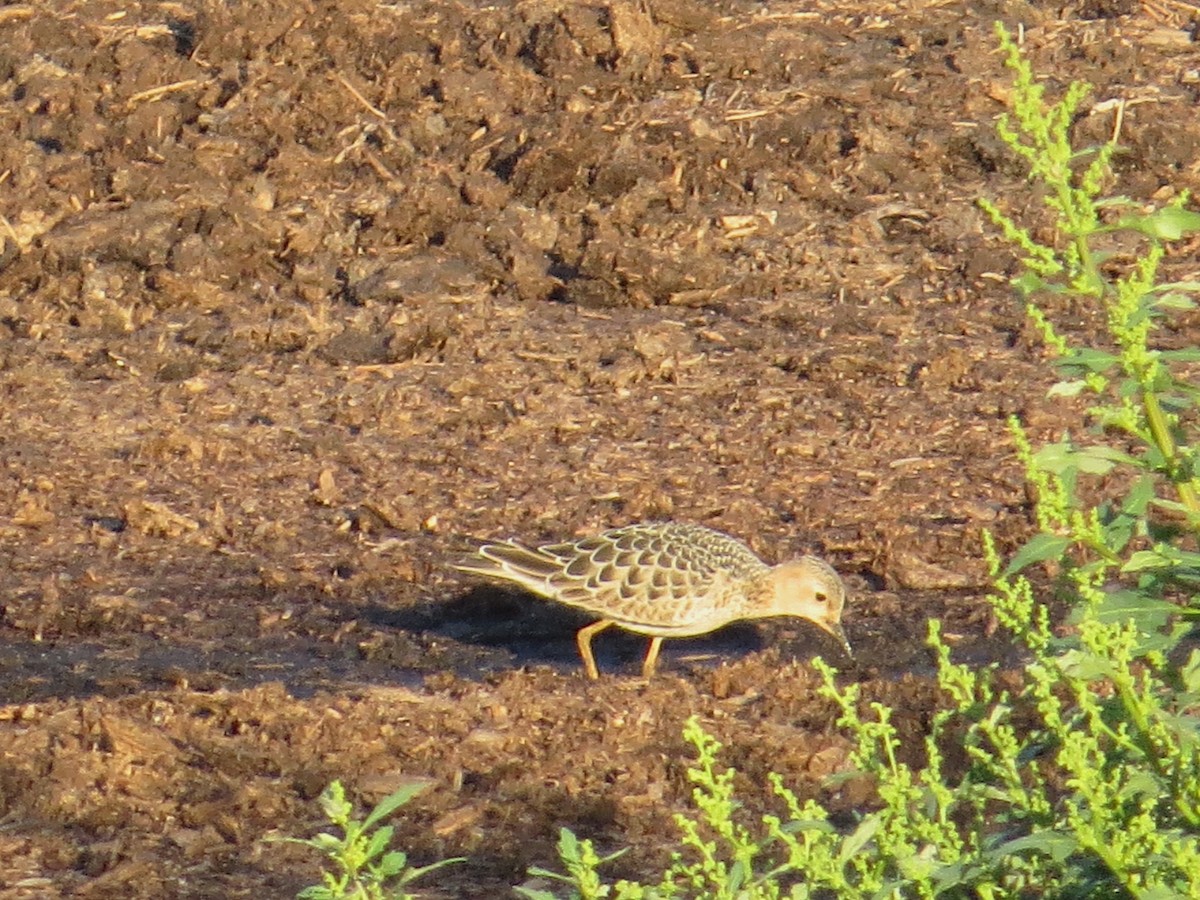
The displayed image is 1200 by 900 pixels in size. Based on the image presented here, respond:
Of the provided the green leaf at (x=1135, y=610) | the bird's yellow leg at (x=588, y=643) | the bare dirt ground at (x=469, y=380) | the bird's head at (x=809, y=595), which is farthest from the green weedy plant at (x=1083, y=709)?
the bird's yellow leg at (x=588, y=643)

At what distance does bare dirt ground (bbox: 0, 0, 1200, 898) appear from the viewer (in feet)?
21.6

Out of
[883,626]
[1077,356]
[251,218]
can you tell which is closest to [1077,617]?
[1077,356]

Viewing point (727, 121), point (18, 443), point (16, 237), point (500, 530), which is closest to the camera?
point (500, 530)

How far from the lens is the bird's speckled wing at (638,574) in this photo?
773cm

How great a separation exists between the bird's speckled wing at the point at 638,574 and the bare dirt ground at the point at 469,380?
0.26 m

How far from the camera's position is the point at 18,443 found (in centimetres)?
952

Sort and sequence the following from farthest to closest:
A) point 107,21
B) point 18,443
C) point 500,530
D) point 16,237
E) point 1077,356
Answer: point 107,21 < point 16,237 < point 18,443 < point 500,530 < point 1077,356

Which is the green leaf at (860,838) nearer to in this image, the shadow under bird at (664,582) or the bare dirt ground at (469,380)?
the bare dirt ground at (469,380)

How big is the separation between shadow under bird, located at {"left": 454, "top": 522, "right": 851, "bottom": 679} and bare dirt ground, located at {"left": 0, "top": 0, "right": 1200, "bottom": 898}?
221 mm

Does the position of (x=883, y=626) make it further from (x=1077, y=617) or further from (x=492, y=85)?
(x=492, y=85)

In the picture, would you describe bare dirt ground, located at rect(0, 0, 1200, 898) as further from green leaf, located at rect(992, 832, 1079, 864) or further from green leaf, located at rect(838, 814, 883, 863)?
green leaf, located at rect(992, 832, 1079, 864)

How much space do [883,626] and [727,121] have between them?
4.89 m

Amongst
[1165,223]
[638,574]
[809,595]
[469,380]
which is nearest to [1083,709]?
[1165,223]

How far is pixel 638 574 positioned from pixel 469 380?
2501 mm
